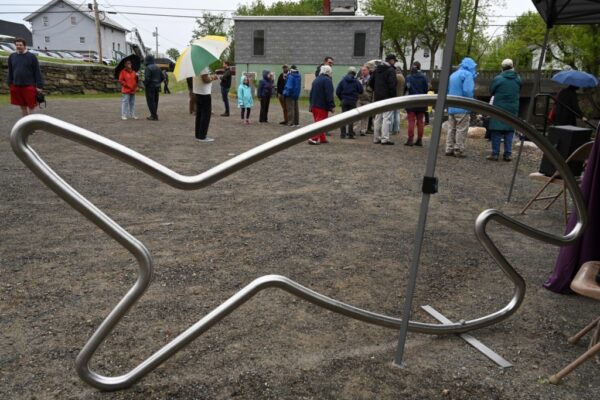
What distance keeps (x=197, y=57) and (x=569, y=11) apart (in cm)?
608

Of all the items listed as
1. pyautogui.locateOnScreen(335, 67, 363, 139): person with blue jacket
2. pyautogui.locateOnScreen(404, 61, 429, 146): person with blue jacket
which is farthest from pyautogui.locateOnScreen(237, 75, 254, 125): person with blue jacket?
pyautogui.locateOnScreen(404, 61, 429, 146): person with blue jacket

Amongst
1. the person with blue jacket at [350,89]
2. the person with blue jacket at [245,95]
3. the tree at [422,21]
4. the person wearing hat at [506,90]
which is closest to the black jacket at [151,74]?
the person with blue jacket at [245,95]

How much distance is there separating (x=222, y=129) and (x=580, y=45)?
1691 centimetres

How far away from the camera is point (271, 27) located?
A: 30.0 metres

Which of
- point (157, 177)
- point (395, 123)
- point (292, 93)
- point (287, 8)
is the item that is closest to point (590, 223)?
point (157, 177)

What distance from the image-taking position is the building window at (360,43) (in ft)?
94.7

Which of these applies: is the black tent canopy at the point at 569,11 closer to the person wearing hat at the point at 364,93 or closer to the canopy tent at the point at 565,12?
the canopy tent at the point at 565,12

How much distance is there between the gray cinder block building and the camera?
28.9 meters

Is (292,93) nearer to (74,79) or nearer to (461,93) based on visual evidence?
(461,93)

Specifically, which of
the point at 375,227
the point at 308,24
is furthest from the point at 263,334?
the point at 308,24

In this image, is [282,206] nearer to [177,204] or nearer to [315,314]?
[177,204]

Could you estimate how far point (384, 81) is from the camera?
9883 millimetres

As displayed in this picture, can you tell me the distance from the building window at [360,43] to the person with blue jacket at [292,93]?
1744 cm

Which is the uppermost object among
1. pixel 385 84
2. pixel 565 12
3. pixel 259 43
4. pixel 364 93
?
pixel 259 43
